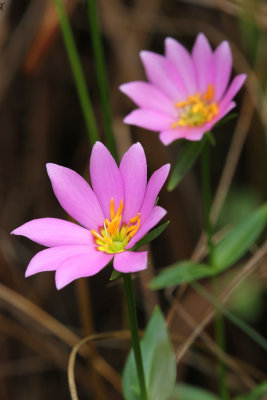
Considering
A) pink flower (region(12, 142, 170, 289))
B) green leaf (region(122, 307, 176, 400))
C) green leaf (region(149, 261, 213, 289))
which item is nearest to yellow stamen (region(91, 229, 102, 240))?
pink flower (region(12, 142, 170, 289))

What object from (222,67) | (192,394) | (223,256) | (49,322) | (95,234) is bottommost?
(192,394)

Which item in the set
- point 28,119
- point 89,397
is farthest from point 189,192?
point 89,397

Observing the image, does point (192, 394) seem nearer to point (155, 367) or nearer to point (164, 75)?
point (155, 367)

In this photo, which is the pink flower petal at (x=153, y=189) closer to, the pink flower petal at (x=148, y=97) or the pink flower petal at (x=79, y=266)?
the pink flower petal at (x=79, y=266)

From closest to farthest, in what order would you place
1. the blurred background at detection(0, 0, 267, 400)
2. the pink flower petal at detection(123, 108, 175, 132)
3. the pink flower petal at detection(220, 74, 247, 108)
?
the pink flower petal at detection(220, 74, 247, 108)
the pink flower petal at detection(123, 108, 175, 132)
the blurred background at detection(0, 0, 267, 400)

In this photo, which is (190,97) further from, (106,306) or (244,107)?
(106,306)

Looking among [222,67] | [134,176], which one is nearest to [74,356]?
[134,176]

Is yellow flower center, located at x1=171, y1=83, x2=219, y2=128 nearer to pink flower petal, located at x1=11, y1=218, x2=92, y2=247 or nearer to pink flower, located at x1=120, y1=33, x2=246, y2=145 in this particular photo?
pink flower, located at x1=120, y1=33, x2=246, y2=145
